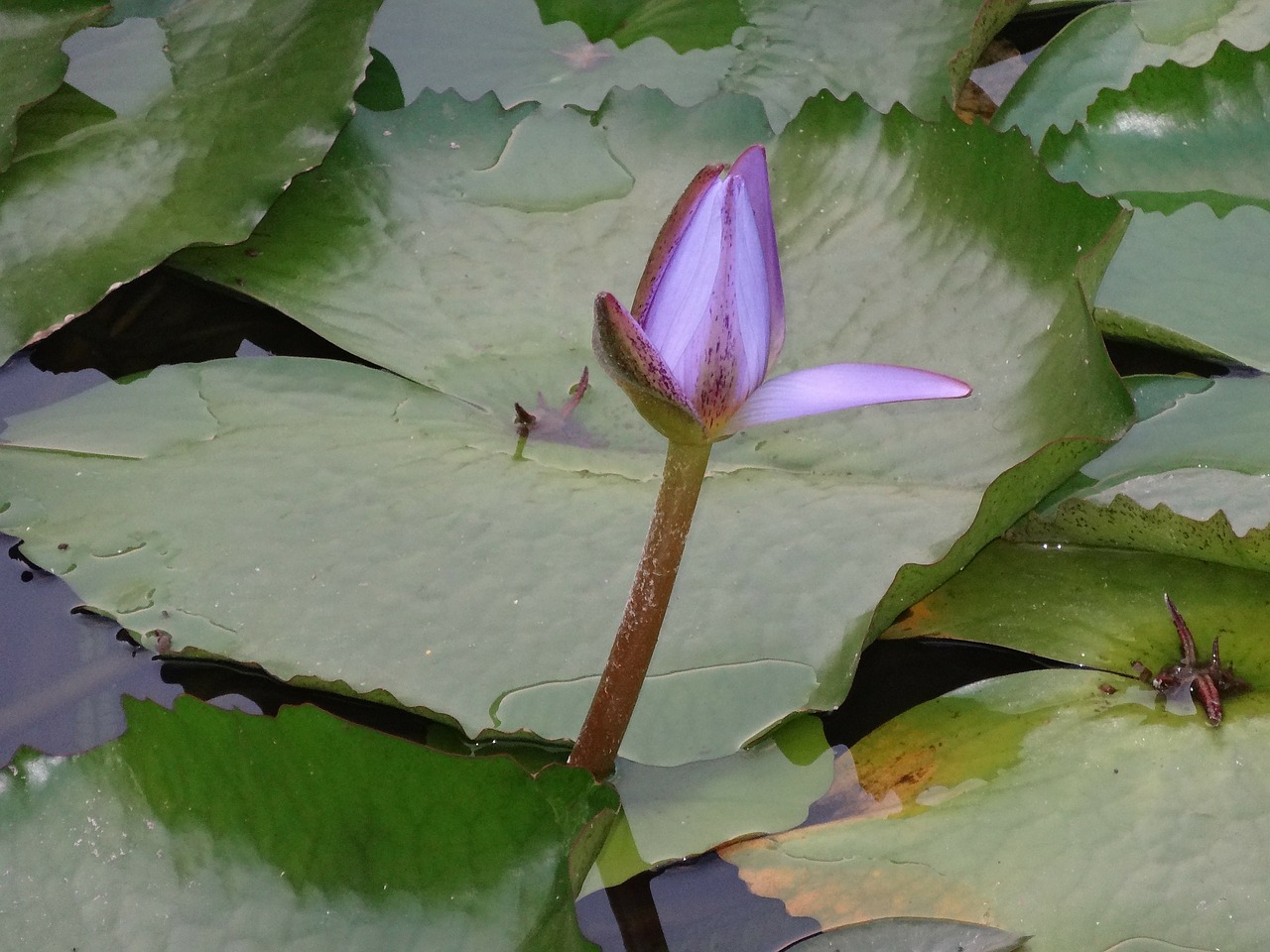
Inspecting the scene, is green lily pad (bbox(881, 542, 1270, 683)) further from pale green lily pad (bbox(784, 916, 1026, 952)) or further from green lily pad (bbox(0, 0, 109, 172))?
green lily pad (bbox(0, 0, 109, 172))

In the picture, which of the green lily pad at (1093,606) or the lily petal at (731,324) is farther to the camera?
the green lily pad at (1093,606)

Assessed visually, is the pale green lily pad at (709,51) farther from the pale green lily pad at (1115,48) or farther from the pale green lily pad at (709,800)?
the pale green lily pad at (709,800)

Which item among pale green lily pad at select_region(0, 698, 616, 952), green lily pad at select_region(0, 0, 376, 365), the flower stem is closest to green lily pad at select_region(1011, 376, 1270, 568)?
the flower stem

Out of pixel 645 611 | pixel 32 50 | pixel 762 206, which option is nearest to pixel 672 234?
pixel 762 206

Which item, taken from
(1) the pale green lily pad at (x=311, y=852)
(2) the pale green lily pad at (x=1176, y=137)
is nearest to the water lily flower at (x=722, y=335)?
(1) the pale green lily pad at (x=311, y=852)

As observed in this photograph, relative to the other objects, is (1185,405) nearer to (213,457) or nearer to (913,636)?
(913,636)
